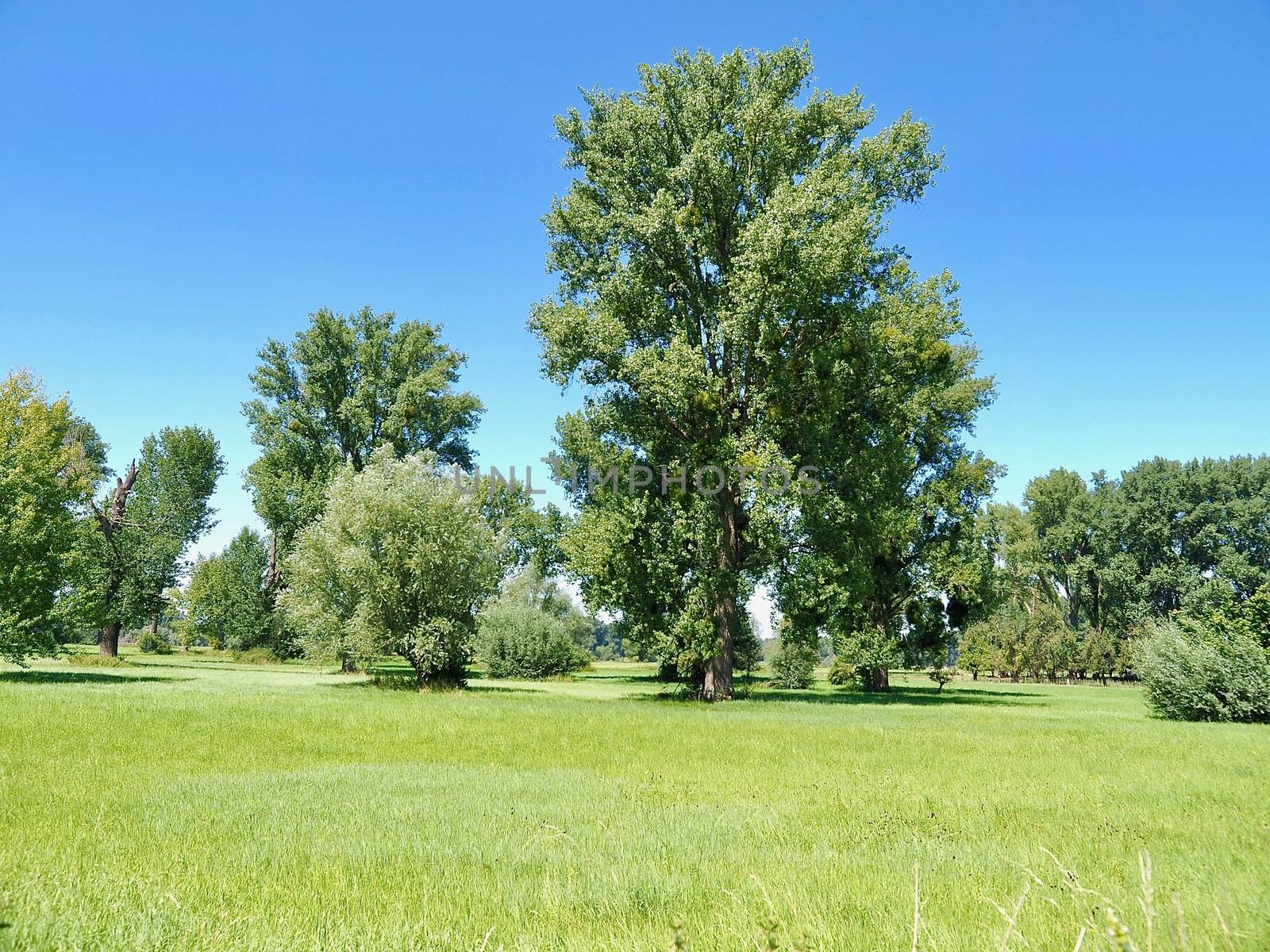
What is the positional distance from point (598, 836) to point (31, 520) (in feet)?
109

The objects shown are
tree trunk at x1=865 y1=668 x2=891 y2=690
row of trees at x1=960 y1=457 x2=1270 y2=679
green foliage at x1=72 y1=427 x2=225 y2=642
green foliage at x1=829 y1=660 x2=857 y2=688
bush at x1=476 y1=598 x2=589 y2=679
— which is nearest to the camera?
green foliage at x1=72 y1=427 x2=225 y2=642

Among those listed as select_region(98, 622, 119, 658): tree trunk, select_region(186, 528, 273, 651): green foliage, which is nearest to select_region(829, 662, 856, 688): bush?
select_region(186, 528, 273, 651): green foliage

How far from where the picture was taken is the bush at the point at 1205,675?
20.5 m

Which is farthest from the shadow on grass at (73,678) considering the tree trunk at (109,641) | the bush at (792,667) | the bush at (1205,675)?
the bush at (1205,675)

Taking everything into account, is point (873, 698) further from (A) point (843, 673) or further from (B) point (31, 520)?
(B) point (31, 520)

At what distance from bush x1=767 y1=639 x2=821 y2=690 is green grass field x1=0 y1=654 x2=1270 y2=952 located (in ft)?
102

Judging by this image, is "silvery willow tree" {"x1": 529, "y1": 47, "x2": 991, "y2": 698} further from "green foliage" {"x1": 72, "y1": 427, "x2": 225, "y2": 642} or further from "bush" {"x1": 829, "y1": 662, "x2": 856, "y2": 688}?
"green foliage" {"x1": 72, "y1": 427, "x2": 225, "y2": 642}

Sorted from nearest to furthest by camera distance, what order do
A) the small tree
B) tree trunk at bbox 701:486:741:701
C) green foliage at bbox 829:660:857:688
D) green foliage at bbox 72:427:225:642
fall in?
tree trunk at bbox 701:486:741:701 → the small tree → green foliage at bbox 72:427:225:642 → green foliage at bbox 829:660:857:688

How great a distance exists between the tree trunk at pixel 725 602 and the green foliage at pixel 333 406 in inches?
906

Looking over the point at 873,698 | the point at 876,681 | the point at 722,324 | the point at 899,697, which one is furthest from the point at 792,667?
the point at 722,324

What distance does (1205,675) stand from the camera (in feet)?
70.1

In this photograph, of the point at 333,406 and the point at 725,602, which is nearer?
the point at 725,602

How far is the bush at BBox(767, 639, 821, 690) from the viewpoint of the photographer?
4594cm

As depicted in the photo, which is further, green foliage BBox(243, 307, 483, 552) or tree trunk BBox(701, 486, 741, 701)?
green foliage BBox(243, 307, 483, 552)
